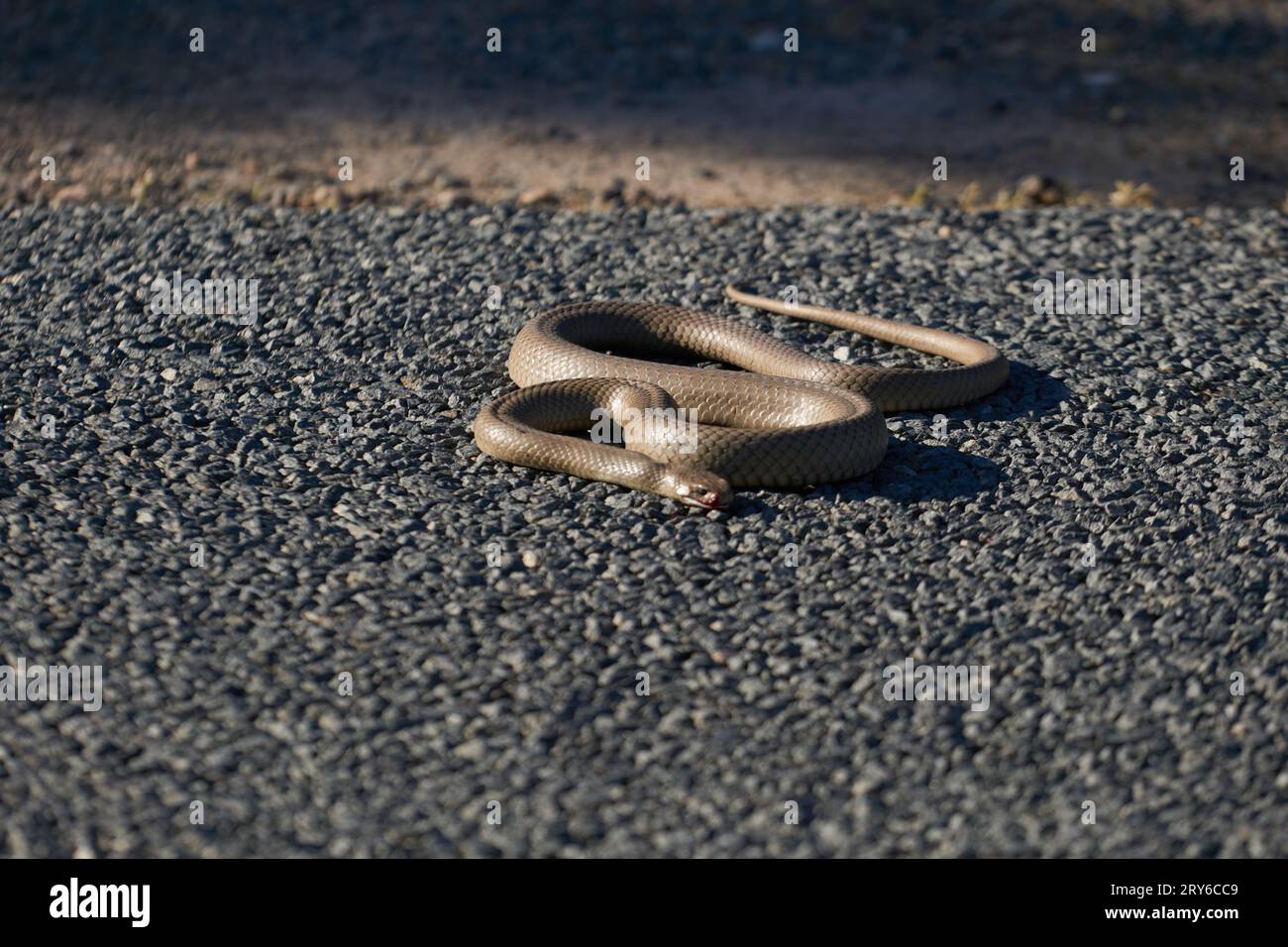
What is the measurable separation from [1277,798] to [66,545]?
185 inches

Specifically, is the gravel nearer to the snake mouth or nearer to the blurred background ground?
the snake mouth

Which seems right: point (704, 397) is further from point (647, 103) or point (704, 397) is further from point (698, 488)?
point (647, 103)

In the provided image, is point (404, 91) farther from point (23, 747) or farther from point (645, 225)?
point (23, 747)

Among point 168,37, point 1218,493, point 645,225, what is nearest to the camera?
point 1218,493

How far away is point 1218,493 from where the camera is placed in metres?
6.46

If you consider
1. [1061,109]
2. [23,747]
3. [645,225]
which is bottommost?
[23,747]

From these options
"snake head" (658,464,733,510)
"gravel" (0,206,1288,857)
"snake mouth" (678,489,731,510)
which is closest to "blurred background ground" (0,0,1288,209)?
"gravel" (0,206,1288,857)

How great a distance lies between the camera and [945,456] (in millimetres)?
6855

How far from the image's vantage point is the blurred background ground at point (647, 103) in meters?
11.2

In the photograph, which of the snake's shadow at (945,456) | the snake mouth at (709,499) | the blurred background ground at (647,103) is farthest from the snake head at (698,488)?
the blurred background ground at (647,103)

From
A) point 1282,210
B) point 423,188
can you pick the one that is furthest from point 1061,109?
point 423,188

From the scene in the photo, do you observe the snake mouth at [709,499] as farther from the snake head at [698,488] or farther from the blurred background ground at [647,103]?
the blurred background ground at [647,103]

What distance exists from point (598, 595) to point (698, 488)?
0.85m
